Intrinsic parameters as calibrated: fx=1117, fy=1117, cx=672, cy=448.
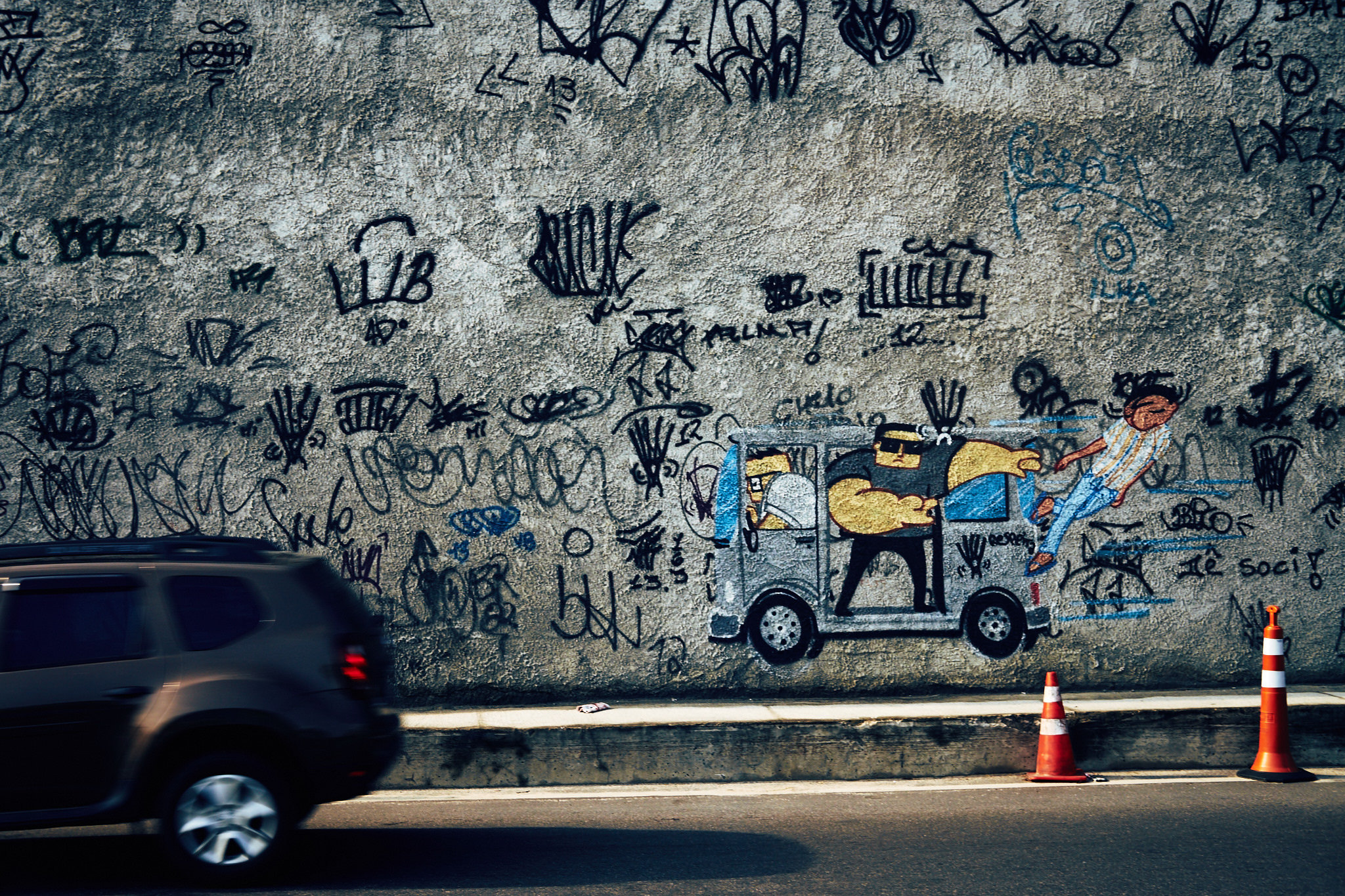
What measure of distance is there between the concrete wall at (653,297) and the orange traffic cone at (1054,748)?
184 centimetres

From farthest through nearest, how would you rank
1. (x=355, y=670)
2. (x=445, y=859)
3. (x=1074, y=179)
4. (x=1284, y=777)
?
1. (x=1074, y=179)
2. (x=1284, y=777)
3. (x=445, y=859)
4. (x=355, y=670)

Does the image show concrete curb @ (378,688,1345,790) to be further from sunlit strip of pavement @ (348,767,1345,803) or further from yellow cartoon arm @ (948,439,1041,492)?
yellow cartoon arm @ (948,439,1041,492)

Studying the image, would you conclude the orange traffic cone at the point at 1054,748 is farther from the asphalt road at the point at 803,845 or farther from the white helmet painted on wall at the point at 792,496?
the white helmet painted on wall at the point at 792,496

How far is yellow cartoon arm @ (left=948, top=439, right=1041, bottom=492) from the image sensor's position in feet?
30.6

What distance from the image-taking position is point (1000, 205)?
30.7 feet

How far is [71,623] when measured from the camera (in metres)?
5.12

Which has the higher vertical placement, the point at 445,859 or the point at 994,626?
the point at 994,626

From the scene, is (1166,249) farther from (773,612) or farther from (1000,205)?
(773,612)

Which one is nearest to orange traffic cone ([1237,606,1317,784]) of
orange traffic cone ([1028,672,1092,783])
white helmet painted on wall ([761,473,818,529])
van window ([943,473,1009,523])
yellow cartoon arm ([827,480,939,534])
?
orange traffic cone ([1028,672,1092,783])

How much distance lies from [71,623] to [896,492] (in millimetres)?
6228

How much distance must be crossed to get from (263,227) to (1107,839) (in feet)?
24.9

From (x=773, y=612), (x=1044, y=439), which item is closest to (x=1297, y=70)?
(x=1044, y=439)

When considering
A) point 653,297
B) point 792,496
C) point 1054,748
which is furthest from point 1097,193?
point 1054,748

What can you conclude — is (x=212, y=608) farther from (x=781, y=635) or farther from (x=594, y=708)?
(x=781, y=635)
